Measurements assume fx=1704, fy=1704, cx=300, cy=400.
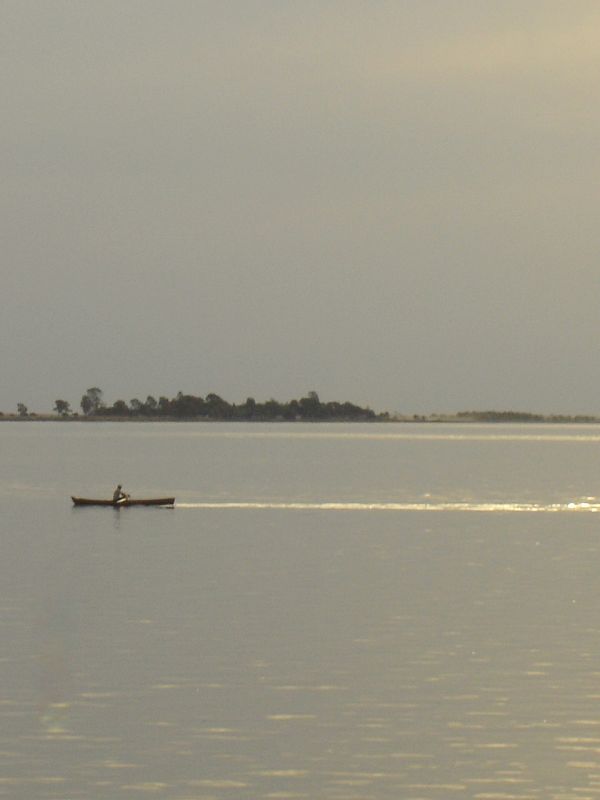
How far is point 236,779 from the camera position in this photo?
2516 cm

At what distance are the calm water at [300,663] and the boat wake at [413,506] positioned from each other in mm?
16559

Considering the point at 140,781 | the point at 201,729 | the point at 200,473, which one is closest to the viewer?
the point at 140,781

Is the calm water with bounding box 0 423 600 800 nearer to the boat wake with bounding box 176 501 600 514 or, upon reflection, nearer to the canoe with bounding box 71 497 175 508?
the canoe with bounding box 71 497 175 508

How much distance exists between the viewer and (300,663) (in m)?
35.7

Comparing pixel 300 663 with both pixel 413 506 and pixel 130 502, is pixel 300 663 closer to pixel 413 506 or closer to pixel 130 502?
pixel 130 502

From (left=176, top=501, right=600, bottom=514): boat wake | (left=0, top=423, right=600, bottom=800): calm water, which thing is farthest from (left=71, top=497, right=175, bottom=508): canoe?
(left=0, top=423, right=600, bottom=800): calm water

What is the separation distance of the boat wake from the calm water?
16559mm

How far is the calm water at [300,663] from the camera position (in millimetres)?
25750

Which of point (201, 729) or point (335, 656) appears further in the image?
point (335, 656)

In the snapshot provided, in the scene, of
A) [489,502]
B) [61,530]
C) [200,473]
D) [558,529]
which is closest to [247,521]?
[61,530]

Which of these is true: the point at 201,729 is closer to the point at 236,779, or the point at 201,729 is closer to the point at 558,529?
the point at 236,779

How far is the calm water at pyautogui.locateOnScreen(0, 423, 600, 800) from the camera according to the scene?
84.5 ft

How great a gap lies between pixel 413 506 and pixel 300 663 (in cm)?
6469

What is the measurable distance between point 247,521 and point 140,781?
60159mm
